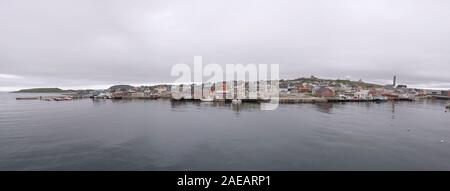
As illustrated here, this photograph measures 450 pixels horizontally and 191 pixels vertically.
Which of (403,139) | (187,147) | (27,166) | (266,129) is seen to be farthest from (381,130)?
(27,166)

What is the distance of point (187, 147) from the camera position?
718 inches

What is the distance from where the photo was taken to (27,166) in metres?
13.8

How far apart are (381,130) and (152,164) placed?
1014 inches

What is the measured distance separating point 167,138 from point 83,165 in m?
8.09

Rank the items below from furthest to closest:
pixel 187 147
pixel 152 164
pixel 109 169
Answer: pixel 187 147 → pixel 152 164 → pixel 109 169

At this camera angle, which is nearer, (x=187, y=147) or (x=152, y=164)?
(x=152, y=164)

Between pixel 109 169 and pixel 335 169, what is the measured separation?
44.3ft
